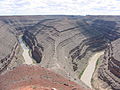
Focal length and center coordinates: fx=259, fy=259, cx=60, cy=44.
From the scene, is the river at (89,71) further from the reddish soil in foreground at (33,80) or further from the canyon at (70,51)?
the reddish soil in foreground at (33,80)

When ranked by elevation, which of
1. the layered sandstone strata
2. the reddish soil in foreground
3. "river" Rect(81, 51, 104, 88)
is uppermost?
the reddish soil in foreground

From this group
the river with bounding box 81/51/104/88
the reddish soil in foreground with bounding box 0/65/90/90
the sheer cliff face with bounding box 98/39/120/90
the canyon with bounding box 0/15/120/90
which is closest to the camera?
the reddish soil in foreground with bounding box 0/65/90/90

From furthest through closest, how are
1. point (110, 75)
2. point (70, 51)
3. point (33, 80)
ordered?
point (70, 51) < point (110, 75) < point (33, 80)

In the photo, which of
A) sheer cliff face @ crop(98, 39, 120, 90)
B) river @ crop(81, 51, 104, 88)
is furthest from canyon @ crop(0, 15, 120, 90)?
river @ crop(81, 51, 104, 88)

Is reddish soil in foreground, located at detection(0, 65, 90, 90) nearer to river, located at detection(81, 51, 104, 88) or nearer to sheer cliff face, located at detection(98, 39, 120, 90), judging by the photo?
sheer cliff face, located at detection(98, 39, 120, 90)

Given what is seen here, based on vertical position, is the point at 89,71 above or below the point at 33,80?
below

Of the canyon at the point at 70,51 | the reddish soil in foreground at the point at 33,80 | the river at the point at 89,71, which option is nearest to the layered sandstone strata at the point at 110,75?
the canyon at the point at 70,51

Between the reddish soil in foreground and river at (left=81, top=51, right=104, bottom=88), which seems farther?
river at (left=81, top=51, right=104, bottom=88)

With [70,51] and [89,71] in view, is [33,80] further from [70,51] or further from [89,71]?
[70,51]

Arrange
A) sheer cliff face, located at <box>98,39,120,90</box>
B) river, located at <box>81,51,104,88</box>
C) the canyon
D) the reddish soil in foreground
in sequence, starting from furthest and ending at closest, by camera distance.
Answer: river, located at <box>81,51,104,88</box> → the canyon → sheer cliff face, located at <box>98,39,120,90</box> → the reddish soil in foreground

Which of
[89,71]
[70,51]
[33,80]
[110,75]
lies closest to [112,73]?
[110,75]
